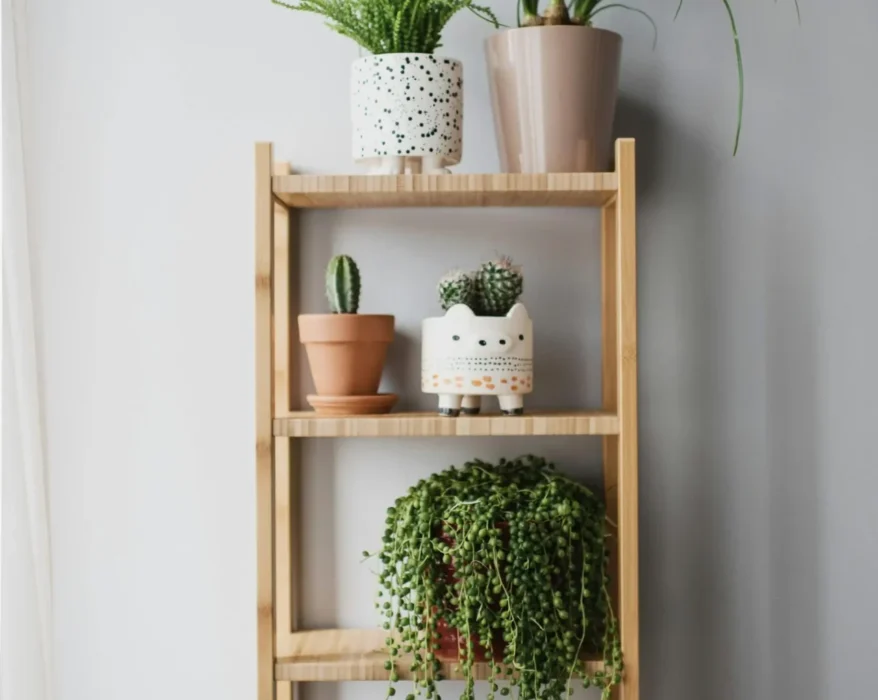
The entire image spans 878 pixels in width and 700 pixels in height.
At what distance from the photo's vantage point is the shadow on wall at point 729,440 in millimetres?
1527

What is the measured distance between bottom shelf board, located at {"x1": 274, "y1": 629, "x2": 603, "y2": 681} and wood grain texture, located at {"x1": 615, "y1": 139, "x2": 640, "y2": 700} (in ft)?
0.18

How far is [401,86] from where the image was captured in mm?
1306

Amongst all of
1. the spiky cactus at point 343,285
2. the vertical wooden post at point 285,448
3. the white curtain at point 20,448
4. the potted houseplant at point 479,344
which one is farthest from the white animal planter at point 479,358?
the white curtain at point 20,448

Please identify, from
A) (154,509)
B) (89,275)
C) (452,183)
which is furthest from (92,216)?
(452,183)

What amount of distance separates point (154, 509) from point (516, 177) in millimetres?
785

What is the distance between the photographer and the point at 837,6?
1.53 meters

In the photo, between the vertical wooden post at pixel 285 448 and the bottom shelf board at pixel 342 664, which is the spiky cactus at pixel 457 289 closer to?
the vertical wooden post at pixel 285 448

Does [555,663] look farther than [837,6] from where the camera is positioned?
No

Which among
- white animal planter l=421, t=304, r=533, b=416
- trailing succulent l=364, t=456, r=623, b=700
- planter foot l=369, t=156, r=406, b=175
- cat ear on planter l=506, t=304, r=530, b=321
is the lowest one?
Result: trailing succulent l=364, t=456, r=623, b=700

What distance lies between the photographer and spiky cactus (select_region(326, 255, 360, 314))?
1.38m

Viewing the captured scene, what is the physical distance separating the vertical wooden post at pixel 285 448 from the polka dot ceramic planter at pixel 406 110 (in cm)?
22

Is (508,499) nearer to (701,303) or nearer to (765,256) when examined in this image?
(701,303)

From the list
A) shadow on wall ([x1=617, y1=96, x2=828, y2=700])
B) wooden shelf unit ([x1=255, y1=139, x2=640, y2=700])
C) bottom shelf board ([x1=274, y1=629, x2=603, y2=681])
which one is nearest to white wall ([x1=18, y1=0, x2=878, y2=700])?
shadow on wall ([x1=617, y1=96, x2=828, y2=700])

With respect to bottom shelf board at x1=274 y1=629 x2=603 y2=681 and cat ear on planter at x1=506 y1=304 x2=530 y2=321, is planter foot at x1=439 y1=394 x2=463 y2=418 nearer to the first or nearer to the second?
cat ear on planter at x1=506 y1=304 x2=530 y2=321
